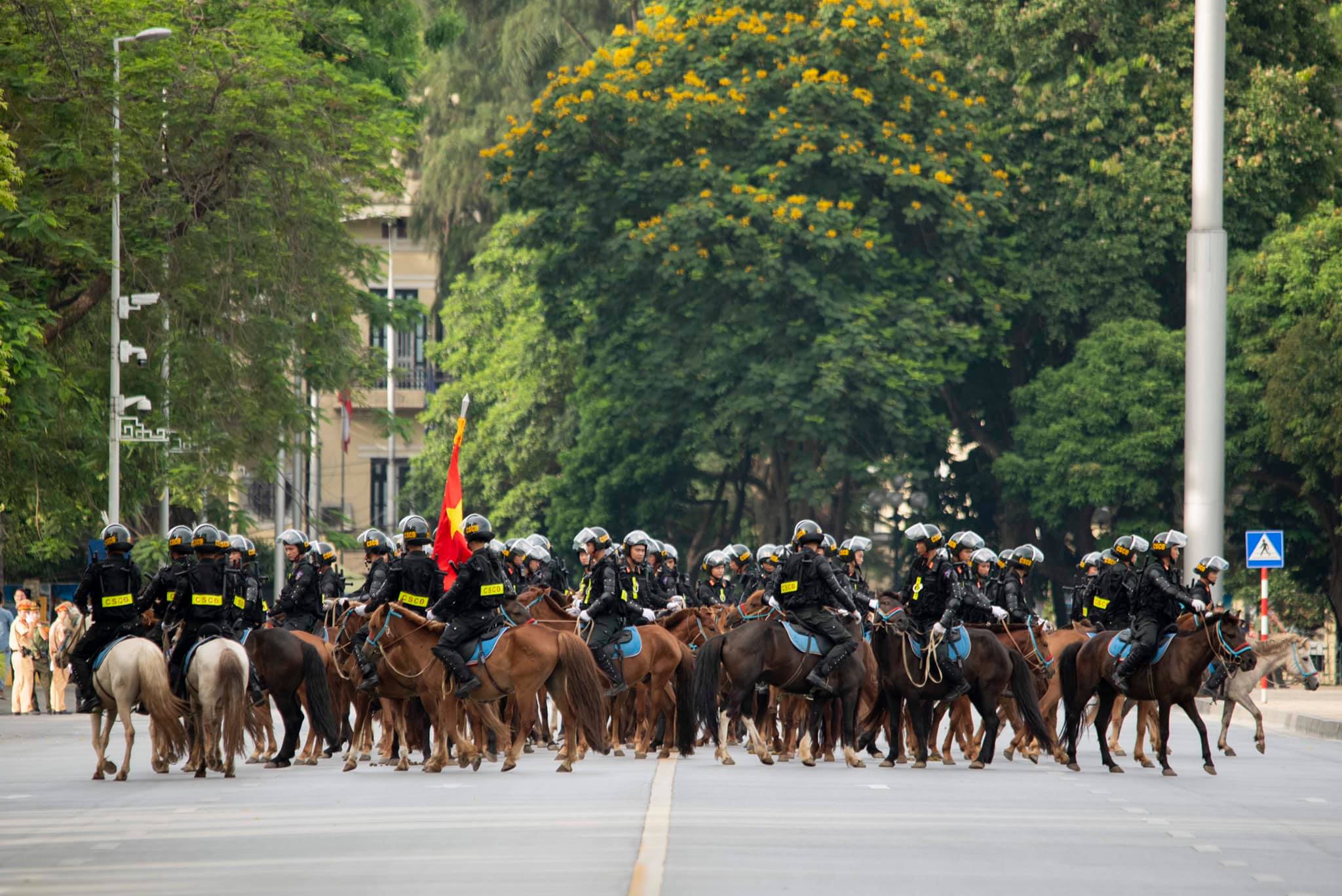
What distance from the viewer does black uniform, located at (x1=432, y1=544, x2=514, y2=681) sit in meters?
20.9

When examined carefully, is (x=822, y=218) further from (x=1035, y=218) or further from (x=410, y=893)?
(x=410, y=893)

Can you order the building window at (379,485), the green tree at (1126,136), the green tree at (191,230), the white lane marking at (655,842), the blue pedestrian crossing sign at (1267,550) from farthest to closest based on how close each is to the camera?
the building window at (379,485), the green tree at (1126,136), the blue pedestrian crossing sign at (1267,550), the green tree at (191,230), the white lane marking at (655,842)

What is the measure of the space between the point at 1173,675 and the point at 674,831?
27.6ft

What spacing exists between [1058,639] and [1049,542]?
28942mm

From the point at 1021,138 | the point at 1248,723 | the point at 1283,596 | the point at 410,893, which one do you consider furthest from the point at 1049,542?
the point at 410,893

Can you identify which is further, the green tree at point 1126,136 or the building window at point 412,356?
the building window at point 412,356

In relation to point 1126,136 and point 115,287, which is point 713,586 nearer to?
point 115,287

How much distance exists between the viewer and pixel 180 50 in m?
36.9

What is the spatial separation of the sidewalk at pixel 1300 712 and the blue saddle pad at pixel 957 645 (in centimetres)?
956

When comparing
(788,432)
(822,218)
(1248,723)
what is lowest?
(1248,723)

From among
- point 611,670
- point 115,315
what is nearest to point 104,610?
point 611,670

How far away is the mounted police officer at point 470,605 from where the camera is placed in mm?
20891

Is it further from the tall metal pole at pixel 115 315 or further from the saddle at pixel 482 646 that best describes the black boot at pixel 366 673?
the tall metal pole at pixel 115 315

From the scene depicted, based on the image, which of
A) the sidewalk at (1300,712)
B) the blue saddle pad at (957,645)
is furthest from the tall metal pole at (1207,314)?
the blue saddle pad at (957,645)
